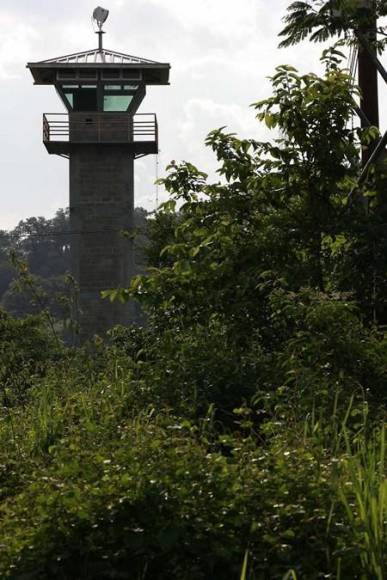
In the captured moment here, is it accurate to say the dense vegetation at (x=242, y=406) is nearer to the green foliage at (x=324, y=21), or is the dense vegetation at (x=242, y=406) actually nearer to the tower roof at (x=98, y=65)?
the green foliage at (x=324, y=21)

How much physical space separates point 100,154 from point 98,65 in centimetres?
352

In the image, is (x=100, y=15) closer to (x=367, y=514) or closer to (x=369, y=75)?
(x=369, y=75)

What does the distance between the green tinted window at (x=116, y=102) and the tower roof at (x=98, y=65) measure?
1081 mm

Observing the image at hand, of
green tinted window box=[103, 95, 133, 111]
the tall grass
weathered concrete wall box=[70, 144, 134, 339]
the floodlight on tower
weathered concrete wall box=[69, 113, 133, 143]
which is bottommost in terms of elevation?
the tall grass

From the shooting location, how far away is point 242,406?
9.44 metres

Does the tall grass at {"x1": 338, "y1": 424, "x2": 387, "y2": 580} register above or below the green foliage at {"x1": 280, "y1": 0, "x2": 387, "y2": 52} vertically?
below

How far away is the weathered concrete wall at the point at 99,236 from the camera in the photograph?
3819 cm

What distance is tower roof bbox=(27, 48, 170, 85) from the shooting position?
3959cm

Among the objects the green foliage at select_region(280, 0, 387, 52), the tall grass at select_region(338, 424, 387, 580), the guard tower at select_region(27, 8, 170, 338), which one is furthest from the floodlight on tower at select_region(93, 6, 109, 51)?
the tall grass at select_region(338, 424, 387, 580)

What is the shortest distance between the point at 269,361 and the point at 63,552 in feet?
19.0

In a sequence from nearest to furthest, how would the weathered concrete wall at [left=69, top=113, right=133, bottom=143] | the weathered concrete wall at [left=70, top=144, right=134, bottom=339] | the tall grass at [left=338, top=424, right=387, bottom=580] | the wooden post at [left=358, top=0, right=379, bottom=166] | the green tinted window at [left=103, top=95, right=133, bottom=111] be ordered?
the tall grass at [left=338, top=424, right=387, bottom=580] < the wooden post at [left=358, top=0, right=379, bottom=166] < the weathered concrete wall at [left=70, top=144, right=134, bottom=339] < the weathered concrete wall at [left=69, top=113, right=133, bottom=143] < the green tinted window at [left=103, top=95, right=133, bottom=111]

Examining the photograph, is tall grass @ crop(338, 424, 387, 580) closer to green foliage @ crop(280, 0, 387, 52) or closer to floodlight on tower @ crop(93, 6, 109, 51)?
green foliage @ crop(280, 0, 387, 52)

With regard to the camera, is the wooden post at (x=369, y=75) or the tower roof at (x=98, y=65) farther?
the tower roof at (x=98, y=65)

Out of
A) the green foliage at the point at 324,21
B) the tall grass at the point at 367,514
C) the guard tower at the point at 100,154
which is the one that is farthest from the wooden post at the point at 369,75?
the guard tower at the point at 100,154
